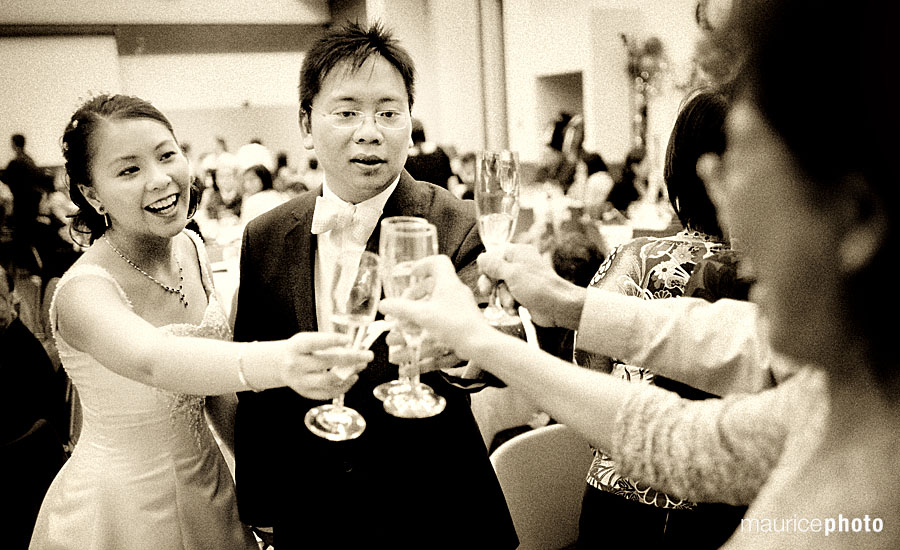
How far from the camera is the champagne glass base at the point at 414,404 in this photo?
1324 mm

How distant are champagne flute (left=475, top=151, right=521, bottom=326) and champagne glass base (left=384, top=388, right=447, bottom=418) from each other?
1.07 ft

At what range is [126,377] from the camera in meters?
1.65

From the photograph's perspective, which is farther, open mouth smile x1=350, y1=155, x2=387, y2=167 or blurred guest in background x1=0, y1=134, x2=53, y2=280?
blurred guest in background x1=0, y1=134, x2=53, y2=280

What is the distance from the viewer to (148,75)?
13.0 m

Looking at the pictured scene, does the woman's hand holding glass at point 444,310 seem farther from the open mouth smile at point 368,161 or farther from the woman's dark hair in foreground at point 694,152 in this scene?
the woman's dark hair in foreground at point 694,152

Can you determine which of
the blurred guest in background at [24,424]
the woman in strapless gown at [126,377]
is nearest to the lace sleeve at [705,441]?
the woman in strapless gown at [126,377]

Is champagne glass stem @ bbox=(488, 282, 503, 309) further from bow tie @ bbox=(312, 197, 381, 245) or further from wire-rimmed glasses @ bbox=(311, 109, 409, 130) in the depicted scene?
wire-rimmed glasses @ bbox=(311, 109, 409, 130)

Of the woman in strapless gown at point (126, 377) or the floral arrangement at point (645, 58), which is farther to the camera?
the floral arrangement at point (645, 58)

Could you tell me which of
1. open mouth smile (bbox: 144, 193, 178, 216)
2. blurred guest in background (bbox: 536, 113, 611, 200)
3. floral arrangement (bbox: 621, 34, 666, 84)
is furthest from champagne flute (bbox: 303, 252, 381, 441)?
floral arrangement (bbox: 621, 34, 666, 84)

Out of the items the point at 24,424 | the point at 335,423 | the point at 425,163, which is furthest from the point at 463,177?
the point at 335,423

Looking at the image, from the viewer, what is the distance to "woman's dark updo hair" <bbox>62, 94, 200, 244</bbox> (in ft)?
5.67

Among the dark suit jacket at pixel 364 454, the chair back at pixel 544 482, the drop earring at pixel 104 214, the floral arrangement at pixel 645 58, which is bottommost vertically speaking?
the chair back at pixel 544 482

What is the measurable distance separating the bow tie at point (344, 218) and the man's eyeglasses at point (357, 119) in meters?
0.18

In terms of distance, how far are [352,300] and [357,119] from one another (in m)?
0.56
